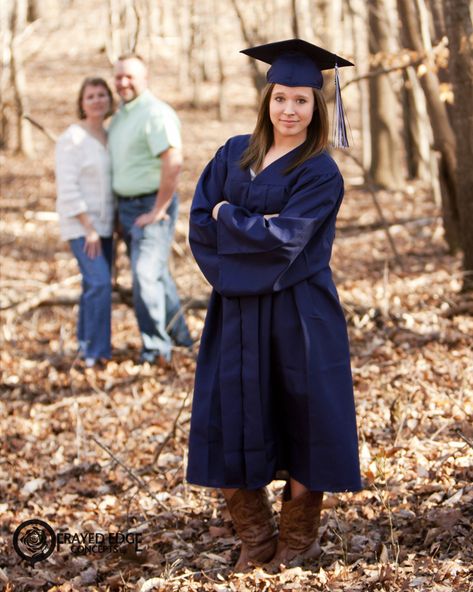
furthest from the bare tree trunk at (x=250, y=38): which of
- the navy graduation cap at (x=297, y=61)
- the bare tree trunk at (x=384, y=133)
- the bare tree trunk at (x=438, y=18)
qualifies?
the navy graduation cap at (x=297, y=61)

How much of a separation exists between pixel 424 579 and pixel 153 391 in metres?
3.48

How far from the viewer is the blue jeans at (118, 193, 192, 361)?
6.86 metres

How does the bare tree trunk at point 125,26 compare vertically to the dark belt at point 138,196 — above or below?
above

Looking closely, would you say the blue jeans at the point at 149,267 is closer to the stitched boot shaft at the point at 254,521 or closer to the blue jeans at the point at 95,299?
the blue jeans at the point at 95,299

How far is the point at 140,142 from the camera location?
676 centimetres

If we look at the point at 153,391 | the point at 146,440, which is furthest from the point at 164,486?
the point at 153,391

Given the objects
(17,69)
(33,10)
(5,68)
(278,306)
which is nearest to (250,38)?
(17,69)

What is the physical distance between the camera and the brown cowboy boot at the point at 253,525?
12.6ft

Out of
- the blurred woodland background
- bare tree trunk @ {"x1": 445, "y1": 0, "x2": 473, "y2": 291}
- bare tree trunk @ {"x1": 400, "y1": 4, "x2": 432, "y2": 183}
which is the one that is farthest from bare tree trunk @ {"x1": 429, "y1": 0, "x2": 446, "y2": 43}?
bare tree trunk @ {"x1": 400, "y1": 4, "x2": 432, "y2": 183}

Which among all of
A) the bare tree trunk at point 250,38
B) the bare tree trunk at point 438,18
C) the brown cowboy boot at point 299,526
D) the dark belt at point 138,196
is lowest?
the brown cowboy boot at point 299,526

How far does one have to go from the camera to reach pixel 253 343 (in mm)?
3602

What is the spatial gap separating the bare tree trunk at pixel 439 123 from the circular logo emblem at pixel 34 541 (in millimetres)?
5250

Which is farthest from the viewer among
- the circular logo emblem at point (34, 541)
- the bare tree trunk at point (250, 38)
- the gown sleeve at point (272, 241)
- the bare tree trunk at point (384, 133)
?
the bare tree trunk at point (384, 133)

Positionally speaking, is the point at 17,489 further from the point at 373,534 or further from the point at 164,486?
the point at 373,534
